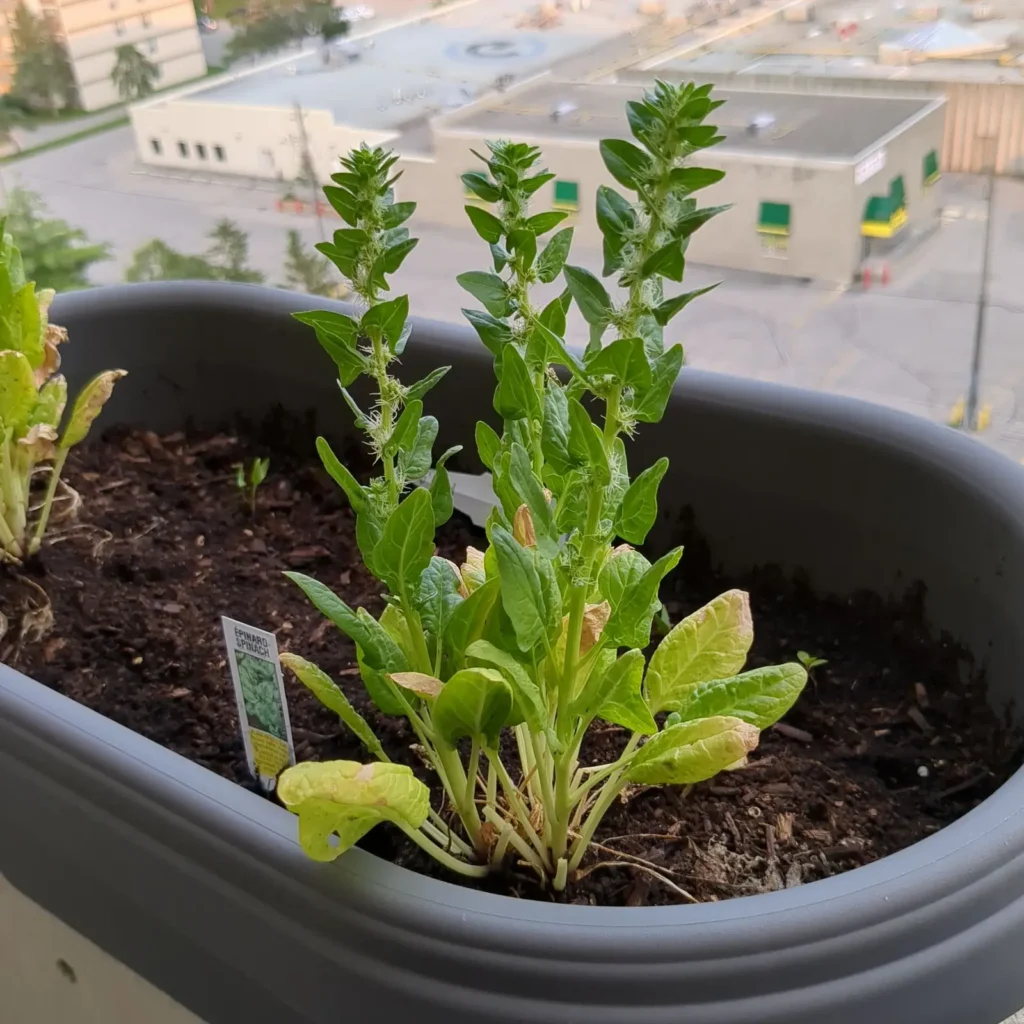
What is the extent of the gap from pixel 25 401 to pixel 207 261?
1.63 feet

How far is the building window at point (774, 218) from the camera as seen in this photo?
0.86 metres

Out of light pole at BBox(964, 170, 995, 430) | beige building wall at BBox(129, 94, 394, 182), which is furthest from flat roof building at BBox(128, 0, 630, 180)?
light pole at BBox(964, 170, 995, 430)

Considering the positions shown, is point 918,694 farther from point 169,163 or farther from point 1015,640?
point 169,163

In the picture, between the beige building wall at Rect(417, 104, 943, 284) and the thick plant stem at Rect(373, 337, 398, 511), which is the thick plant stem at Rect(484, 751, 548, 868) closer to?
the thick plant stem at Rect(373, 337, 398, 511)

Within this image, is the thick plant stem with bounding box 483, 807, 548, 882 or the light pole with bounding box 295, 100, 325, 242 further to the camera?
the light pole with bounding box 295, 100, 325, 242

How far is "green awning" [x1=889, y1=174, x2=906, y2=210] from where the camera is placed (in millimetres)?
838

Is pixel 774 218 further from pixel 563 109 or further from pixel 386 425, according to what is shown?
pixel 386 425

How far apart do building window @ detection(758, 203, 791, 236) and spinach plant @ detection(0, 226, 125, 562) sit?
0.53m

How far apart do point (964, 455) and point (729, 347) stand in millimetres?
292

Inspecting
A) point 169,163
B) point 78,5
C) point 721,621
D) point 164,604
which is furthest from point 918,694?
point 78,5

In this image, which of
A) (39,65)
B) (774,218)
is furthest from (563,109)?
(39,65)

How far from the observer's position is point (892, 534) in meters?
0.78

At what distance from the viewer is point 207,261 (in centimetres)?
130

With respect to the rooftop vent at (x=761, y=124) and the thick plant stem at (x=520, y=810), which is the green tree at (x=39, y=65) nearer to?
the rooftop vent at (x=761, y=124)
